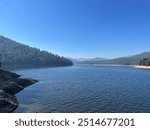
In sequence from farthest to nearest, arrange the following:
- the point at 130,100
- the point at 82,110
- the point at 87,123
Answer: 1. the point at 130,100
2. the point at 82,110
3. the point at 87,123

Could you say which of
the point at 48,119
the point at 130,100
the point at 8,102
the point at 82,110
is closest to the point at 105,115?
the point at 48,119

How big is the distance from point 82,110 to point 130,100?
40.8 ft

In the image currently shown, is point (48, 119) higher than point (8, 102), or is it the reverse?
point (48, 119)

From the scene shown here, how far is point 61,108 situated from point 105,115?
23.5 metres

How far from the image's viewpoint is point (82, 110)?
36844mm

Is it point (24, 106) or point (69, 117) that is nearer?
point (69, 117)

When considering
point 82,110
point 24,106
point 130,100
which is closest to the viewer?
point 82,110

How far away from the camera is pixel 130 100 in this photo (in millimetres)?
43875

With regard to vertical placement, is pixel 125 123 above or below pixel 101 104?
above

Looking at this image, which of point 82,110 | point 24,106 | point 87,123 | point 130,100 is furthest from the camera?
point 130,100

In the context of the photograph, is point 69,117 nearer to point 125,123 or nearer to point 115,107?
point 125,123

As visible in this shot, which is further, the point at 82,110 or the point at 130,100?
the point at 130,100

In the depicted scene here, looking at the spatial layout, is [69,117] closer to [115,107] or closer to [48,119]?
[48,119]

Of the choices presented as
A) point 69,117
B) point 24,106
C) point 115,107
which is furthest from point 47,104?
point 69,117
